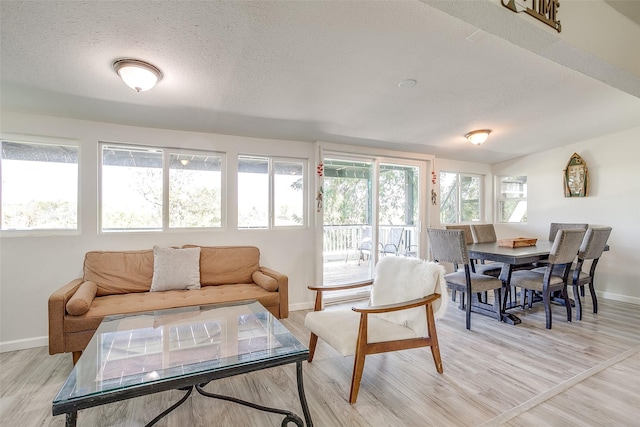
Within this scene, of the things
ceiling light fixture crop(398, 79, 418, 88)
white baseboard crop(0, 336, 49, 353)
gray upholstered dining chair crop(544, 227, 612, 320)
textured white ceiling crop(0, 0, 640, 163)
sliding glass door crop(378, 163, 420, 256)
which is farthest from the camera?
sliding glass door crop(378, 163, 420, 256)

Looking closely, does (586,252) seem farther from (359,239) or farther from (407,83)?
(407,83)

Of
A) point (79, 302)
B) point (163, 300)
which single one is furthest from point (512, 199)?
point (79, 302)

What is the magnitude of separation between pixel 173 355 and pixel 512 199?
614 centimetres

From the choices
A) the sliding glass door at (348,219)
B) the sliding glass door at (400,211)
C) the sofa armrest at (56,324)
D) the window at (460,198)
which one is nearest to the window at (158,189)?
the sofa armrest at (56,324)

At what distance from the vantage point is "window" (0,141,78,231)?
291 centimetres

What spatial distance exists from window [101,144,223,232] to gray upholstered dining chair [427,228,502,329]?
265 cm

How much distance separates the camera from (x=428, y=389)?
2.19 meters

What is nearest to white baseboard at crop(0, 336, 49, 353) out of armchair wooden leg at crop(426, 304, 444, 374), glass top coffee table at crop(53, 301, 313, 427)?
glass top coffee table at crop(53, 301, 313, 427)

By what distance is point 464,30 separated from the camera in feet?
6.79

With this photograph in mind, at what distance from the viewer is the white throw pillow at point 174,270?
307 centimetres

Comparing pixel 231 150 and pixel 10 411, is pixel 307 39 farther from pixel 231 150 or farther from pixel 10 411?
pixel 10 411

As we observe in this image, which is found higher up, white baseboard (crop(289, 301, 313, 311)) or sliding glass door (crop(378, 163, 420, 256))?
sliding glass door (crop(378, 163, 420, 256))

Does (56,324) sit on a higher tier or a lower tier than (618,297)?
higher

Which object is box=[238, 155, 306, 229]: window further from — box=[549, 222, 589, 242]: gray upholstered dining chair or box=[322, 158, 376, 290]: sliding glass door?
box=[549, 222, 589, 242]: gray upholstered dining chair
